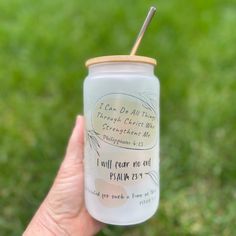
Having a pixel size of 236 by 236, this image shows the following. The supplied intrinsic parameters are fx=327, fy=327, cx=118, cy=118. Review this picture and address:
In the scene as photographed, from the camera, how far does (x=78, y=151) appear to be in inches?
45.8

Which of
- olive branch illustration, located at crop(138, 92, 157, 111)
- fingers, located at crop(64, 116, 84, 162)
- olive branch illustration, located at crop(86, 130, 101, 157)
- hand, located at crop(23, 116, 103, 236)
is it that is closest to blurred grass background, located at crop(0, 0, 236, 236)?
hand, located at crop(23, 116, 103, 236)

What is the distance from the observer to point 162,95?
70.4 inches

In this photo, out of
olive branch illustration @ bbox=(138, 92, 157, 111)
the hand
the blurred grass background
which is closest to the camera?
olive branch illustration @ bbox=(138, 92, 157, 111)

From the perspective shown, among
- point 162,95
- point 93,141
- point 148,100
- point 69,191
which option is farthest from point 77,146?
point 162,95

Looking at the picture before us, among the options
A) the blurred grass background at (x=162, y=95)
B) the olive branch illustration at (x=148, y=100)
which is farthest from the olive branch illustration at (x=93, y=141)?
the blurred grass background at (x=162, y=95)

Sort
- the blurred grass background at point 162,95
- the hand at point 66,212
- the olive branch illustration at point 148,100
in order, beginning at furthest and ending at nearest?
the blurred grass background at point 162,95 → the hand at point 66,212 → the olive branch illustration at point 148,100

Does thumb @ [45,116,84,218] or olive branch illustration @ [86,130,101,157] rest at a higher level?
olive branch illustration @ [86,130,101,157]

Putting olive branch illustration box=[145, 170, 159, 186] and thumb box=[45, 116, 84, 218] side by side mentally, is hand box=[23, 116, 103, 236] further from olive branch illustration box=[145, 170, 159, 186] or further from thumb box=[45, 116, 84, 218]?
olive branch illustration box=[145, 170, 159, 186]

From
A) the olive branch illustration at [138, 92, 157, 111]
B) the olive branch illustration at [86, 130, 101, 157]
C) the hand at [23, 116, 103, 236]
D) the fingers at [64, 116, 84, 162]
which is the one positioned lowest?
the hand at [23, 116, 103, 236]

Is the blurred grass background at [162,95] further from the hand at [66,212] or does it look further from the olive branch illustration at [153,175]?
the olive branch illustration at [153,175]

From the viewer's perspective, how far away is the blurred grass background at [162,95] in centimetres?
137

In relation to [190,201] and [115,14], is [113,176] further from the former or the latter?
[115,14]

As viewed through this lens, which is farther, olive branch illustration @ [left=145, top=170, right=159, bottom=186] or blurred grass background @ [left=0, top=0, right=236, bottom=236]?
blurred grass background @ [left=0, top=0, right=236, bottom=236]

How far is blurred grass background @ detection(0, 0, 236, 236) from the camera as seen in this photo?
53.8 inches
